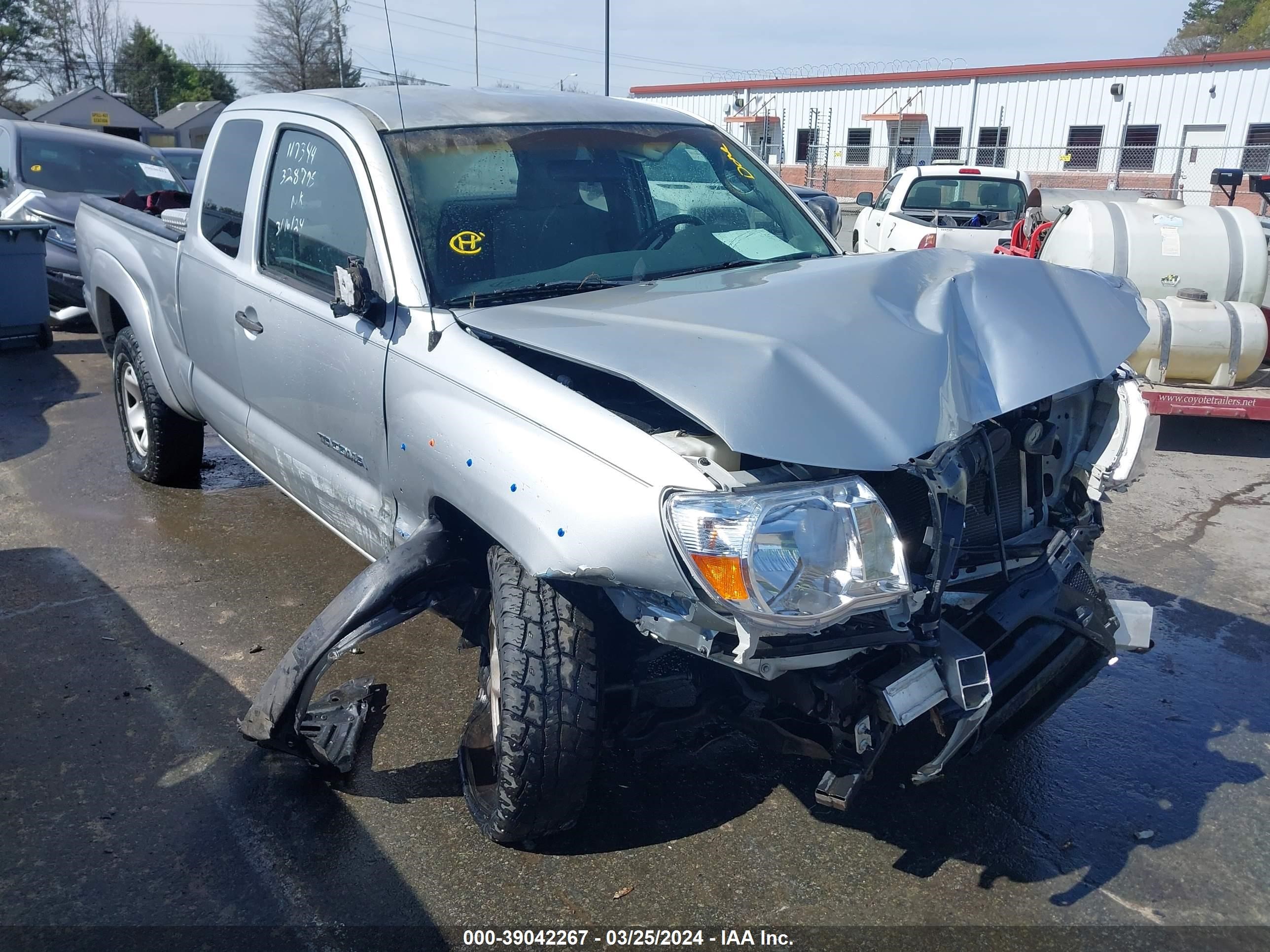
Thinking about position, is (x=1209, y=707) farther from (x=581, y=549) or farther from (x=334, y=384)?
(x=334, y=384)

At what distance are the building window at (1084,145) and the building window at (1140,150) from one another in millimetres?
783

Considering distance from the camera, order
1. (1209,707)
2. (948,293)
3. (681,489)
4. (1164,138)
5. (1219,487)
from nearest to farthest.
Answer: (681,489) → (948,293) → (1209,707) → (1219,487) → (1164,138)

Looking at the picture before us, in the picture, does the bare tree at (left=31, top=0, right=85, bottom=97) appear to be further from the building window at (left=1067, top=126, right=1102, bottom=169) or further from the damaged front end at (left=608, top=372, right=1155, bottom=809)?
the damaged front end at (left=608, top=372, right=1155, bottom=809)

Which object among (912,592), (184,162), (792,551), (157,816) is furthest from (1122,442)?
(184,162)

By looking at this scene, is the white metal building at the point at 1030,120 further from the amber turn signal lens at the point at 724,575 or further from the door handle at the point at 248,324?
the amber turn signal lens at the point at 724,575

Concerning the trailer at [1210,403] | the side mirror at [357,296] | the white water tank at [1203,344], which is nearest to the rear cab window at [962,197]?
the white water tank at [1203,344]

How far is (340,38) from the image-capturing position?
4.11m

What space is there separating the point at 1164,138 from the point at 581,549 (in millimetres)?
31737

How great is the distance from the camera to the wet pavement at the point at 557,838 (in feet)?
8.77

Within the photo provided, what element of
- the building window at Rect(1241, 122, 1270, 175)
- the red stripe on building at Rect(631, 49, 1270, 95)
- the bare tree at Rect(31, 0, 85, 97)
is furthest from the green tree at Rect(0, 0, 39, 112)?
the building window at Rect(1241, 122, 1270, 175)

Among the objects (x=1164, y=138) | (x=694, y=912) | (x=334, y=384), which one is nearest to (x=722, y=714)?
(x=694, y=912)

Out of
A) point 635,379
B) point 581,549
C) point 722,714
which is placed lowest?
point 722,714

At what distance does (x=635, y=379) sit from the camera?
2.41 metres

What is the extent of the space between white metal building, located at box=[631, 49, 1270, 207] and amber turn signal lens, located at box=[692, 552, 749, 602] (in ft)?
78.2
